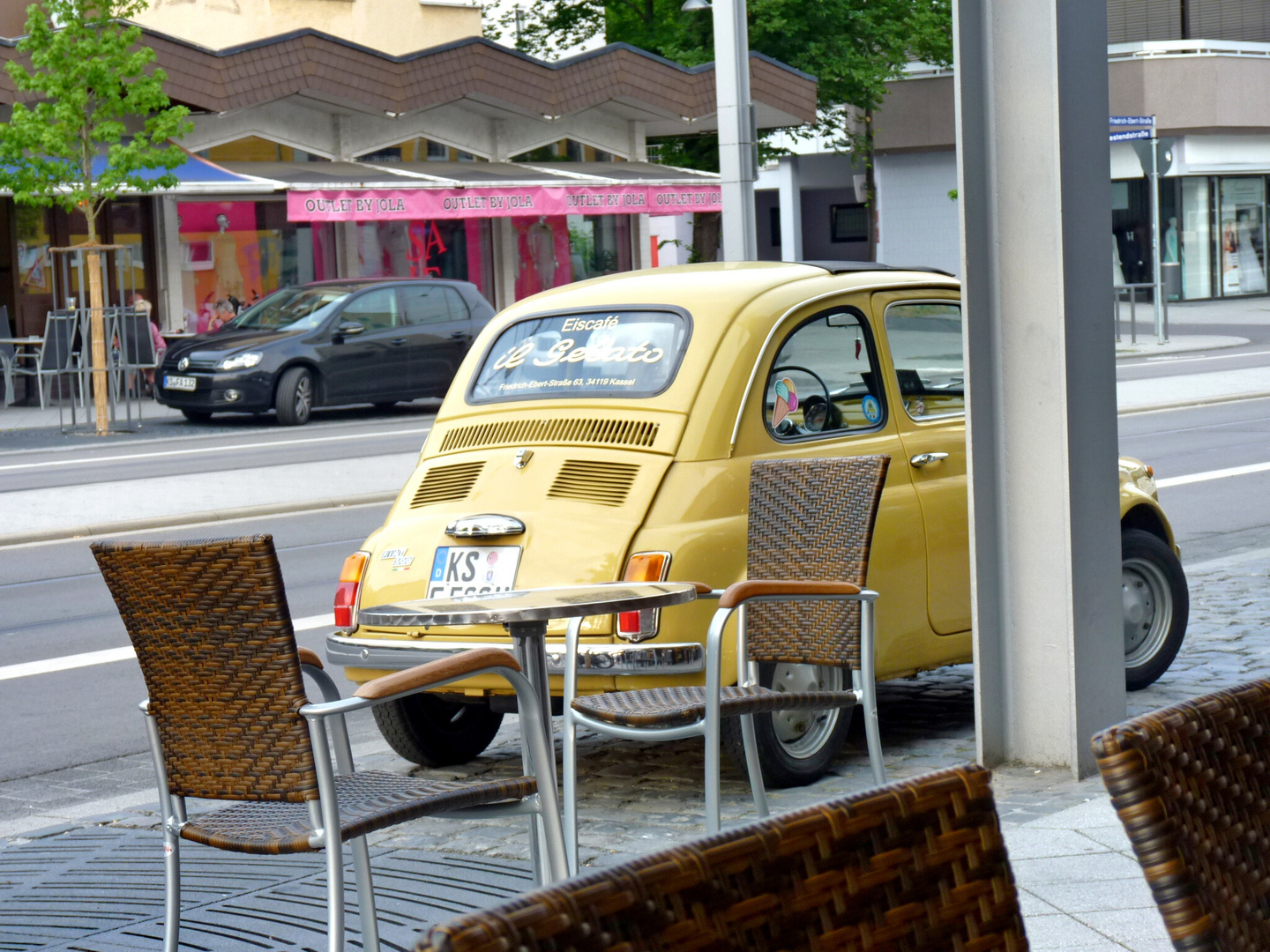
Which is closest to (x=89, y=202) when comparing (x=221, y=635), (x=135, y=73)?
(x=135, y=73)

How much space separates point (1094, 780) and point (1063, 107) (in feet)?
6.57

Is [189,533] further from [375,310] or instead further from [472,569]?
[375,310]

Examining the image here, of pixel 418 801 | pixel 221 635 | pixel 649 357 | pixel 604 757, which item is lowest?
pixel 604 757

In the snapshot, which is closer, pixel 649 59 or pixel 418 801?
pixel 418 801

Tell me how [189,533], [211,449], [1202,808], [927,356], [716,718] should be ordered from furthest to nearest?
[211,449], [189,533], [927,356], [716,718], [1202,808]

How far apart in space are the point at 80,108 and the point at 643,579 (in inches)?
661

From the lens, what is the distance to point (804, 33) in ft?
133

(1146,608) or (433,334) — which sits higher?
(433,334)

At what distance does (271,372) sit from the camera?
71.4 feet

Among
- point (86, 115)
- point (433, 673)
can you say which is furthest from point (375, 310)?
point (433, 673)

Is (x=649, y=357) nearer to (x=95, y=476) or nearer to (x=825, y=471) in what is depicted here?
(x=825, y=471)

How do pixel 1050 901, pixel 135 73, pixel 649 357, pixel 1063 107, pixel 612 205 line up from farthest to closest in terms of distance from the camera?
pixel 612 205 → pixel 135 73 → pixel 649 357 → pixel 1063 107 → pixel 1050 901

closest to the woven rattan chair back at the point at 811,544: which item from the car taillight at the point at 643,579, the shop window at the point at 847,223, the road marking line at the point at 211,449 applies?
the car taillight at the point at 643,579

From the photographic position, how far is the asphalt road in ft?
25.0
